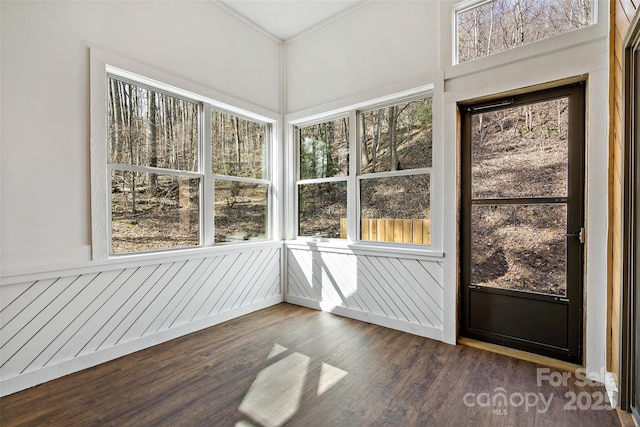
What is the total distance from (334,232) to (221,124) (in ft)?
5.85

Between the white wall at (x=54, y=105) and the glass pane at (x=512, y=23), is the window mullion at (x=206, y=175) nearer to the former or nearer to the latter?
the white wall at (x=54, y=105)

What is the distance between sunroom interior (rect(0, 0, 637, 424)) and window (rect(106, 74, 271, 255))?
2 centimetres

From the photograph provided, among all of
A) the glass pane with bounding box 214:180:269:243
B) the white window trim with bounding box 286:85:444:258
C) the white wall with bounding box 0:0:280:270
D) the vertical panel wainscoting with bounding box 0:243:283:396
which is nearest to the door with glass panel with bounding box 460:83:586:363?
the white window trim with bounding box 286:85:444:258

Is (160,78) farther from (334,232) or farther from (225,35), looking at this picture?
(334,232)

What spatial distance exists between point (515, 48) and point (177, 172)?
10.3 ft

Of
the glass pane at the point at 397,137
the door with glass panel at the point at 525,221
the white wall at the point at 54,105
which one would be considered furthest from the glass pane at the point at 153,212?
the door with glass panel at the point at 525,221

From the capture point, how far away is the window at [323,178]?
3.67 m

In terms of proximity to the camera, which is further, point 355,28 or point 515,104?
point 355,28

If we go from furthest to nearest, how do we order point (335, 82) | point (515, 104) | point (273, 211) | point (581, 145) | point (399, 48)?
point (273, 211), point (335, 82), point (399, 48), point (515, 104), point (581, 145)

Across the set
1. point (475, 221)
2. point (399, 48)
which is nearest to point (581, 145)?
point (475, 221)

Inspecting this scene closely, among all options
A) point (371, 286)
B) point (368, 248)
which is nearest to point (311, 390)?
point (371, 286)

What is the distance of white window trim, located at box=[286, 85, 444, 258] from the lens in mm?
2879

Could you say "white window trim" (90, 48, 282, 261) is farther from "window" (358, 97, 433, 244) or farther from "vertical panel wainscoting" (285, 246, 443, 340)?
"window" (358, 97, 433, 244)

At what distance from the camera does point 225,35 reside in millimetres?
3363
